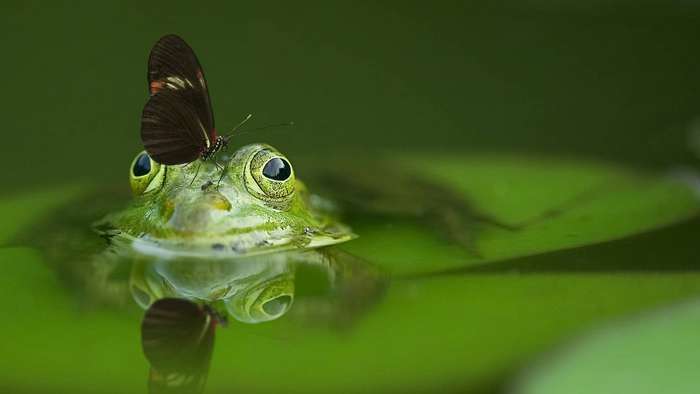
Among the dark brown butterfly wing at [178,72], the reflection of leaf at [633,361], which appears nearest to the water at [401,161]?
the reflection of leaf at [633,361]

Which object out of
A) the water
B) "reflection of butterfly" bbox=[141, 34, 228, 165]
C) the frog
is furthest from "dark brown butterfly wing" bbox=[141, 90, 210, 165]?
the water

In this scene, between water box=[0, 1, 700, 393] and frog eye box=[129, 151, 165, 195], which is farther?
frog eye box=[129, 151, 165, 195]

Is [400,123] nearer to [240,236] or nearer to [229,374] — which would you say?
[240,236]

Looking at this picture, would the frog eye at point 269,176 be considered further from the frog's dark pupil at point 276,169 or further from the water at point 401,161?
the water at point 401,161

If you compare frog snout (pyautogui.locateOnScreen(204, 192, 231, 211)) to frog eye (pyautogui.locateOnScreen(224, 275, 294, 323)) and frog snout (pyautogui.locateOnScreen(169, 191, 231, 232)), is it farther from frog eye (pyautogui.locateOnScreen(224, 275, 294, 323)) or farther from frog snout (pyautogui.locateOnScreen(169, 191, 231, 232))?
frog eye (pyautogui.locateOnScreen(224, 275, 294, 323))

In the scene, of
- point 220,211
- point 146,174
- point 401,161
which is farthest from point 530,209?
point 146,174

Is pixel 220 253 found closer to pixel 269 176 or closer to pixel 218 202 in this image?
pixel 218 202
